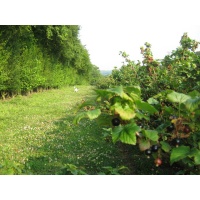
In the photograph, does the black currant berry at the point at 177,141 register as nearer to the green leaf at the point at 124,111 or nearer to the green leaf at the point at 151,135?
the green leaf at the point at 151,135

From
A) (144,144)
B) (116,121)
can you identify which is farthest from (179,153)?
(116,121)

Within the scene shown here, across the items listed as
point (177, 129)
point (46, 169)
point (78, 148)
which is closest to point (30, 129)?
point (78, 148)

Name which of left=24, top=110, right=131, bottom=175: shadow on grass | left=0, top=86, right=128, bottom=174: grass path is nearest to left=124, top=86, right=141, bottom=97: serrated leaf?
left=0, top=86, right=128, bottom=174: grass path

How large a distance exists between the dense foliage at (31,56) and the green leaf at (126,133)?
11509 millimetres

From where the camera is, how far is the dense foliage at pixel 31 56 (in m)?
13.0

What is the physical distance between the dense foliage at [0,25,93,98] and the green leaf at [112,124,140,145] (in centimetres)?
1151

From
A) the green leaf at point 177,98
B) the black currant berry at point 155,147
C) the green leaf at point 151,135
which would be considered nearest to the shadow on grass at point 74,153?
the black currant berry at point 155,147

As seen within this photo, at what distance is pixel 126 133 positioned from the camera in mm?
1490

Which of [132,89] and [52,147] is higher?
[132,89]

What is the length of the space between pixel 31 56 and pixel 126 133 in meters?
15.4

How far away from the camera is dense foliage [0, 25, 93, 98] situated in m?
13.0

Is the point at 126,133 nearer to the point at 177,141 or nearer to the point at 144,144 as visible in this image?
the point at 144,144

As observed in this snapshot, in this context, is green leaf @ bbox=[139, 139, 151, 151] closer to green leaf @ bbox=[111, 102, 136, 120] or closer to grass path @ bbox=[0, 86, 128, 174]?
green leaf @ bbox=[111, 102, 136, 120]
